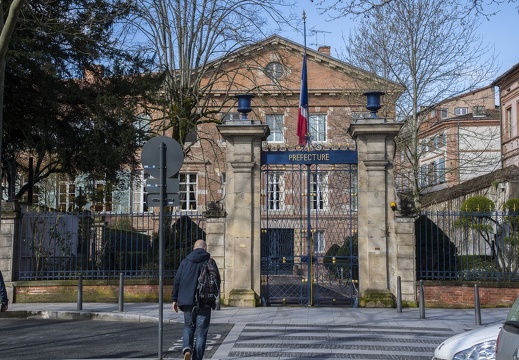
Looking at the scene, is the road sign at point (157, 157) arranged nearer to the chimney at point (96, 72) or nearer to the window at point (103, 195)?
the chimney at point (96, 72)

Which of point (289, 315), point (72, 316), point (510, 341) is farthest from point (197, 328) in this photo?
point (72, 316)

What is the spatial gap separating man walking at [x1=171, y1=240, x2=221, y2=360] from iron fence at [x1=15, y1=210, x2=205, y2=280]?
9.25 m

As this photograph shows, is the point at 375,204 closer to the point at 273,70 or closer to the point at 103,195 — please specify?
the point at 273,70

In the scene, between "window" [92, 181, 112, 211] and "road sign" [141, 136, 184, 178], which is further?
"window" [92, 181, 112, 211]

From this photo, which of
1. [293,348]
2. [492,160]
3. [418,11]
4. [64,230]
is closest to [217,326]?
[293,348]

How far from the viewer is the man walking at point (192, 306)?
1027 centimetres

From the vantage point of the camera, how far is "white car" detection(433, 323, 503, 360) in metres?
8.77

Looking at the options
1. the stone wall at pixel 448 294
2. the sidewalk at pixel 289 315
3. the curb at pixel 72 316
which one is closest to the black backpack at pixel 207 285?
the sidewalk at pixel 289 315

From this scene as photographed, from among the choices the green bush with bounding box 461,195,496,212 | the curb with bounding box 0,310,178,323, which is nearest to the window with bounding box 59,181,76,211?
the green bush with bounding box 461,195,496,212

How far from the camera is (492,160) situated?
3350 centimetres

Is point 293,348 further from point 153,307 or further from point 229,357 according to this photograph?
point 153,307

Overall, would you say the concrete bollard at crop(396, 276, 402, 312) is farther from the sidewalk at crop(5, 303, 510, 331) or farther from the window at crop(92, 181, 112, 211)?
the window at crop(92, 181, 112, 211)

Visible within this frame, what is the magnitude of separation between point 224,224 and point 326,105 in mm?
25916

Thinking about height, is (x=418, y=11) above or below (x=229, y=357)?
above
